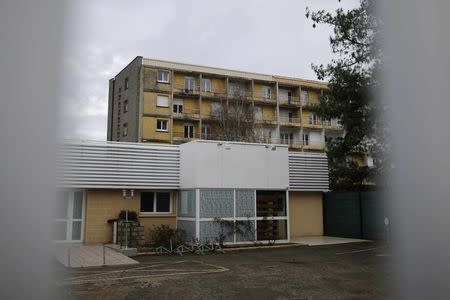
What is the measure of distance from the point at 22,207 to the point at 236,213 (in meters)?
16.1

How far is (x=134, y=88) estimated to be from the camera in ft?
139

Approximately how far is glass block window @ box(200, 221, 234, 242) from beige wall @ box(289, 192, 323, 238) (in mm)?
6028

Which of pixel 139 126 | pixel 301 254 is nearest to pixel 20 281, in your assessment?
pixel 301 254

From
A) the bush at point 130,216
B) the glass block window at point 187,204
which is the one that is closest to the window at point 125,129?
the glass block window at point 187,204

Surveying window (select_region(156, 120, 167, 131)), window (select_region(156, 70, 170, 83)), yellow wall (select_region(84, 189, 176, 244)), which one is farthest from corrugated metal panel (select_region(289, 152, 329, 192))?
window (select_region(156, 70, 170, 83))

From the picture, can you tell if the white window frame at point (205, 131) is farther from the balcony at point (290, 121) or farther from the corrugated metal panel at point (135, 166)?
the corrugated metal panel at point (135, 166)

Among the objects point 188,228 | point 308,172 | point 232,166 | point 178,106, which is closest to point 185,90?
point 178,106

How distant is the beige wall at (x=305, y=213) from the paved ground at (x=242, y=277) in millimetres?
7285

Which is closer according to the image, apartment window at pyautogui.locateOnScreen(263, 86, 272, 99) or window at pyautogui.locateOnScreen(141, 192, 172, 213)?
window at pyautogui.locateOnScreen(141, 192, 172, 213)

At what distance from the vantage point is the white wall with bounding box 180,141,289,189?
17281 mm

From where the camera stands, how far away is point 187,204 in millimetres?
17891

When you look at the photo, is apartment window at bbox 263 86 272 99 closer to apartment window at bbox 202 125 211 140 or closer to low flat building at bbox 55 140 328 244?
apartment window at bbox 202 125 211 140

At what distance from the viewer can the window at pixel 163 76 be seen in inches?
1654

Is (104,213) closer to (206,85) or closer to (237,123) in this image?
(237,123)
